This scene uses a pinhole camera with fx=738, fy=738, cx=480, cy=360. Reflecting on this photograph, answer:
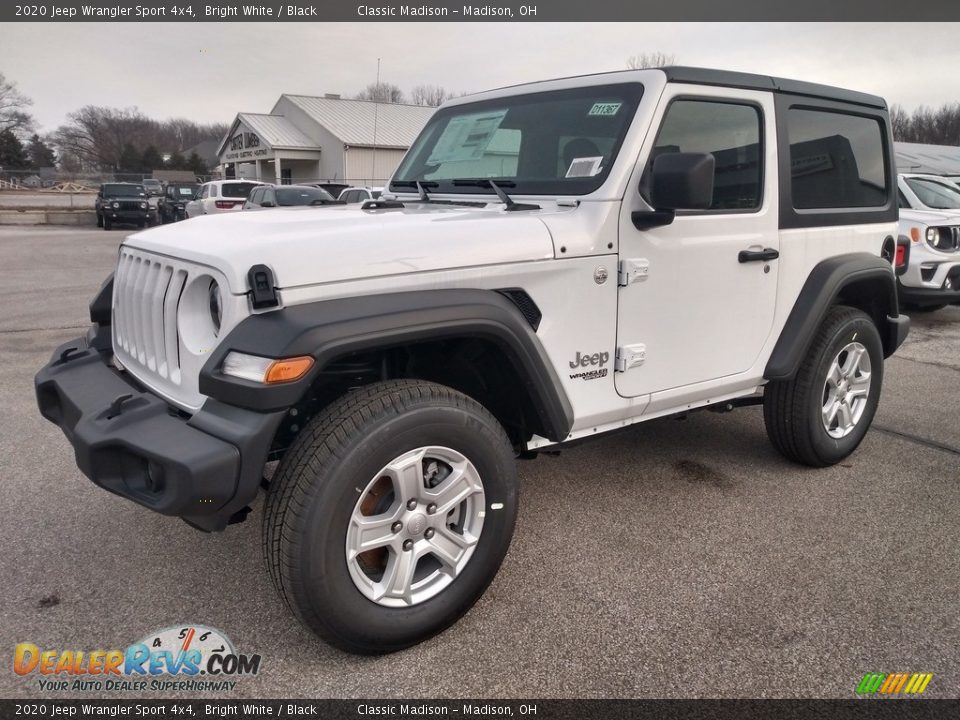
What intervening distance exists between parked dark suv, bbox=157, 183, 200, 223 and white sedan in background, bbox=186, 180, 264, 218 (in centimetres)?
529

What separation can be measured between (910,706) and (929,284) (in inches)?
300

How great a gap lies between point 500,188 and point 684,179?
929 mm

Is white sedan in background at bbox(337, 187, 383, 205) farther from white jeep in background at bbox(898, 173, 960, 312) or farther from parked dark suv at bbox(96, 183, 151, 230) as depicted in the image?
parked dark suv at bbox(96, 183, 151, 230)

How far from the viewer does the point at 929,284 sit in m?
8.61

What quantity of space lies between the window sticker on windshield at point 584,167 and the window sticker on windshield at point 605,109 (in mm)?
236

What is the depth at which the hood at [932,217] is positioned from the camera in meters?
8.75

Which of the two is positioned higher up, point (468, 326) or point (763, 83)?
point (763, 83)

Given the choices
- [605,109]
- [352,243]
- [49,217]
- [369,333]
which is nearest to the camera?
[369,333]

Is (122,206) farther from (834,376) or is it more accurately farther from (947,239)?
(834,376)

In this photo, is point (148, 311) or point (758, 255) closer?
point (148, 311)

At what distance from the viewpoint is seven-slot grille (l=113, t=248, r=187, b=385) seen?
2.61m

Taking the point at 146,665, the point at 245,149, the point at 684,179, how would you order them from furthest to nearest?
1. the point at 245,149
2. the point at 684,179
3. the point at 146,665

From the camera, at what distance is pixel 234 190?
2095 centimetres

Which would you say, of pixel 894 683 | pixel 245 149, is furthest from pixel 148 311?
pixel 245 149
